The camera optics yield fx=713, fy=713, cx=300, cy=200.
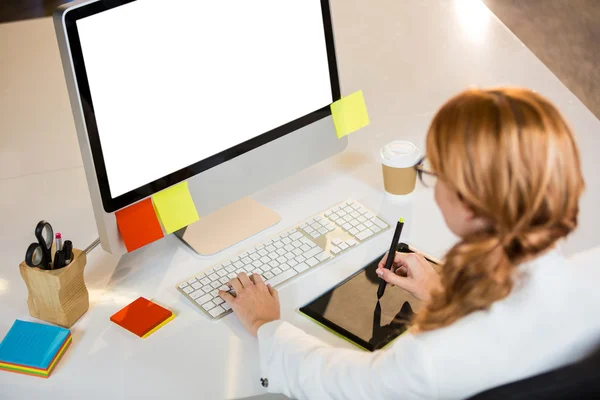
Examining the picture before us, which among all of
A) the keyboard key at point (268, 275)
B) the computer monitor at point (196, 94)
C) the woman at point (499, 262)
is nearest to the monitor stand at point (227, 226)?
the computer monitor at point (196, 94)

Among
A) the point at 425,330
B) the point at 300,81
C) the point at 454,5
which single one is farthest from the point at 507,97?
the point at 454,5

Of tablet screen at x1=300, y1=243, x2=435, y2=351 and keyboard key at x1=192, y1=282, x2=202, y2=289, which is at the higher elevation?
keyboard key at x1=192, y1=282, x2=202, y2=289

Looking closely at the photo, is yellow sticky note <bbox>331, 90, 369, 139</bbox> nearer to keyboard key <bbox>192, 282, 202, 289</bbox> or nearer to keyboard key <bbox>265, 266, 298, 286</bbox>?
keyboard key <bbox>265, 266, 298, 286</bbox>

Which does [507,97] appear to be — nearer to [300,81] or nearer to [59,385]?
[300,81]

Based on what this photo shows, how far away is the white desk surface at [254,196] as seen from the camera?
112cm

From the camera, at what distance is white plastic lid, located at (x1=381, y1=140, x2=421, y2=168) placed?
1.46 metres

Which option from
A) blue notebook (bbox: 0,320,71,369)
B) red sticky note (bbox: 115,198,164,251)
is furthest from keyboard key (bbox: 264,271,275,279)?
blue notebook (bbox: 0,320,71,369)

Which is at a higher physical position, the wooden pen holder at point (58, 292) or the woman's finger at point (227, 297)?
the wooden pen holder at point (58, 292)

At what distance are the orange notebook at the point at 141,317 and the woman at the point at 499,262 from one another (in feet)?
1.40

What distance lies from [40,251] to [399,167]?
2.32 feet

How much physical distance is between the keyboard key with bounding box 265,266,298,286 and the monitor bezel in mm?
233

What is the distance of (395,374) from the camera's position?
0.91m

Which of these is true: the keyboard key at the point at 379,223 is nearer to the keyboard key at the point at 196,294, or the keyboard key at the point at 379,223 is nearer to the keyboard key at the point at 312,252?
the keyboard key at the point at 312,252

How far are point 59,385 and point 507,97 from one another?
0.78 m
